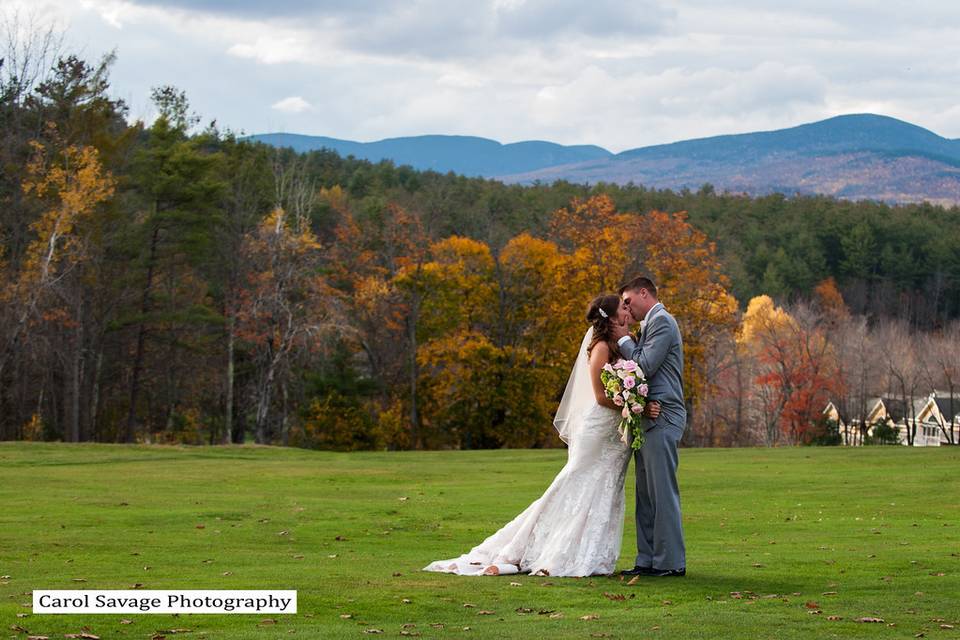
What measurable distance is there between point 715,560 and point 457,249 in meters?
53.1

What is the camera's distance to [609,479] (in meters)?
12.6

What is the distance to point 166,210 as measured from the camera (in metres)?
62.8

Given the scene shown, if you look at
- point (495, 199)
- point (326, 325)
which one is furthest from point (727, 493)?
point (495, 199)

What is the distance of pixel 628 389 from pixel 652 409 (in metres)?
0.39

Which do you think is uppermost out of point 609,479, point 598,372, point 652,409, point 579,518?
point 598,372

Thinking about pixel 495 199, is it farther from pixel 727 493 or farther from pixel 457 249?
pixel 727 493

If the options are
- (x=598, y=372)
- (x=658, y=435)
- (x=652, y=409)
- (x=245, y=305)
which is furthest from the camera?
(x=245, y=305)

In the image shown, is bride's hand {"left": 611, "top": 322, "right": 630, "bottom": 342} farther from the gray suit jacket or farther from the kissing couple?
the gray suit jacket

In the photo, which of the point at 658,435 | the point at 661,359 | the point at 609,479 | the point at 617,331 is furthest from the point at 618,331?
the point at 609,479

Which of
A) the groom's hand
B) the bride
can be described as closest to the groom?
the groom's hand

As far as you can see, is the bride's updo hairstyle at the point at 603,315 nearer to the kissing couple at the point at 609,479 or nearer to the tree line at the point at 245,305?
the kissing couple at the point at 609,479

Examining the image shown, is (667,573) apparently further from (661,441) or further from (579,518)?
(661,441)

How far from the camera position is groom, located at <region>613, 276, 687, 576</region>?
12062 mm

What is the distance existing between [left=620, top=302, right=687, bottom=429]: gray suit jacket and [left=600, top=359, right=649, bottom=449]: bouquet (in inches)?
5.3
